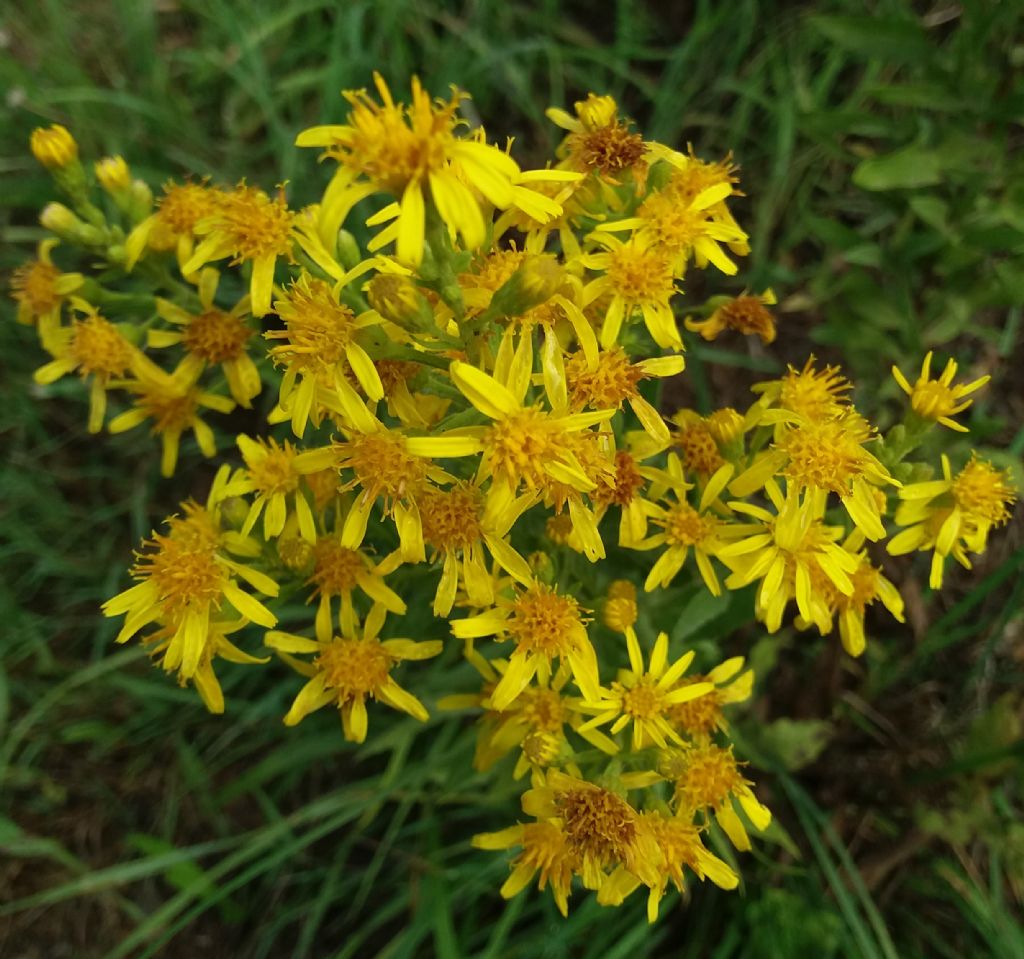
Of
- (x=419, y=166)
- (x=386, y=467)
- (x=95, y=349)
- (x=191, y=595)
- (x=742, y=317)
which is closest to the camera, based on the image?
(x=419, y=166)

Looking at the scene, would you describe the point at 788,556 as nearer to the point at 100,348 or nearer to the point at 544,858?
the point at 544,858

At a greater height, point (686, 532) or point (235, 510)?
point (686, 532)

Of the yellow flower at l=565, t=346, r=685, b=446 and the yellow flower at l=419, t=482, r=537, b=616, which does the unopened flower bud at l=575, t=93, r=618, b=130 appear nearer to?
the yellow flower at l=565, t=346, r=685, b=446

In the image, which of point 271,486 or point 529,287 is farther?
point 271,486

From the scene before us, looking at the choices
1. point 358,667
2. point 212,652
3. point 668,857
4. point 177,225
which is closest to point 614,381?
point 358,667

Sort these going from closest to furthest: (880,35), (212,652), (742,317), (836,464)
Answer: (836,464)
(212,652)
(742,317)
(880,35)

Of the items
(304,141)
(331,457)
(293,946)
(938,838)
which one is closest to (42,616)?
(293,946)

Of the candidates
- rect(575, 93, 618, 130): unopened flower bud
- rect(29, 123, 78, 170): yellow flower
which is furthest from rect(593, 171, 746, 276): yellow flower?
rect(29, 123, 78, 170): yellow flower

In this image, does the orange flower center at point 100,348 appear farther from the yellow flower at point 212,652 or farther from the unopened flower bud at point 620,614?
the unopened flower bud at point 620,614

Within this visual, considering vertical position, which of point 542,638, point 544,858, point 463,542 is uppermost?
point 463,542
